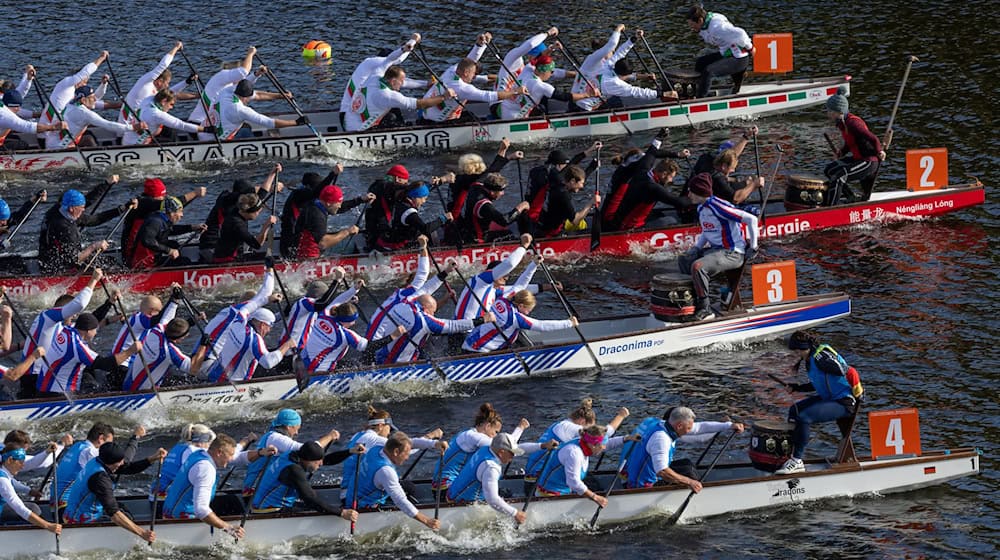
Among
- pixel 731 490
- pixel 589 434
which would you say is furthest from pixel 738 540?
pixel 589 434

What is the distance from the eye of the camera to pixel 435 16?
143ft

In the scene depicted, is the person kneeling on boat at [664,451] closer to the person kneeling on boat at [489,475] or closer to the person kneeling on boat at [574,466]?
the person kneeling on boat at [574,466]

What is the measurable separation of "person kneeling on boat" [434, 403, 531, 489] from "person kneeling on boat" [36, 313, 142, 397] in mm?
5244

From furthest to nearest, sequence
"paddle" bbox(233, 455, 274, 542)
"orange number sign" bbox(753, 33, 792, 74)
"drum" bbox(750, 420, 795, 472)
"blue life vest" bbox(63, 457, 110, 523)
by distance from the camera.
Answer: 1. "orange number sign" bbox(753, 33, 792, 74)
2. "drum" bbox(750, 420, 795, 472)
3. "paddle" bbox(233, 455, 274, 542)
4. "blue life vest" bbox(63, 457, 110, 523)

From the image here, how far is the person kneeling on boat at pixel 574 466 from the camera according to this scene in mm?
18234

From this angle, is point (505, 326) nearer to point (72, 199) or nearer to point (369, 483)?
point (369, 483)

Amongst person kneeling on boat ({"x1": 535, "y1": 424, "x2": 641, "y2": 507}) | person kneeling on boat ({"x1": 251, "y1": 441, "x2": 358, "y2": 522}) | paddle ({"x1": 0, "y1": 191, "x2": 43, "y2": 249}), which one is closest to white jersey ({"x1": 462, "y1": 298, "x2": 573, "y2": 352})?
person kneeling on boat ({"x1": 535, "y1": 424, "x2": 641, "y2": 507})

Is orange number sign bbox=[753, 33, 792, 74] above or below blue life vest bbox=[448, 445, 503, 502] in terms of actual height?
below

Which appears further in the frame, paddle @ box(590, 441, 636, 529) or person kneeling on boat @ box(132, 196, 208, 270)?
person kneeling on boat @ box(132, 196, 208, 270)

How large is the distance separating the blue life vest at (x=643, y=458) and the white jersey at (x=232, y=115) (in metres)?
15.7

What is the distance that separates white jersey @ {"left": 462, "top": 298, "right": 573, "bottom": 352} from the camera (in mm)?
22453

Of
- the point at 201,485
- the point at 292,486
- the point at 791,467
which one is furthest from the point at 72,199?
the point at 791,467

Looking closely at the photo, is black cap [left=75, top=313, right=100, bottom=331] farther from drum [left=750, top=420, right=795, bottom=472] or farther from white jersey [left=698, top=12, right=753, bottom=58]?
white jersey [left=698, top=12, right=753, bottom=58]

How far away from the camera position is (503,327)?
885 inches
